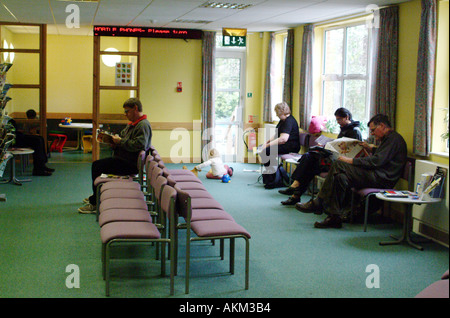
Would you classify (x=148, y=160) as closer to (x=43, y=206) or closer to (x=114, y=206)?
(x=114, y=206)

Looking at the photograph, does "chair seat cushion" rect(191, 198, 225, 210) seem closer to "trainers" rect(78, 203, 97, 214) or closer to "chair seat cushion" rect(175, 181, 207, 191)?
"chair seat cushion" rect(175, 181, 207, 191)

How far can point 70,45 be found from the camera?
14273mm

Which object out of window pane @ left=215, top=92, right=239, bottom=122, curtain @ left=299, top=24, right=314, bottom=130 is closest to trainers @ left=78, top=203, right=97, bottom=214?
curtain @ left=299, top=24, right=314, bottom=130

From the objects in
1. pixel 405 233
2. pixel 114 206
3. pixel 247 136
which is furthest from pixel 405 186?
pixel 247 136

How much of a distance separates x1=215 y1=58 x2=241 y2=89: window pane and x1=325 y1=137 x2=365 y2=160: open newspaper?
18.2ft

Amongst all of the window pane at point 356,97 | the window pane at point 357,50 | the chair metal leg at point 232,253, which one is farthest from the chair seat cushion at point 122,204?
the window pane at point 357,50

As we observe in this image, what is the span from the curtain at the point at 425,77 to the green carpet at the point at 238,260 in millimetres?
1146

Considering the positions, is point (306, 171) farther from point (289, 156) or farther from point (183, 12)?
point (183, 12)

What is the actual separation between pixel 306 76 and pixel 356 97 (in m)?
1.27

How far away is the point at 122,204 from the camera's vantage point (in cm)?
516

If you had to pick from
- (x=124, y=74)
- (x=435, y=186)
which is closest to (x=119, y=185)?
(x=435, y=186)

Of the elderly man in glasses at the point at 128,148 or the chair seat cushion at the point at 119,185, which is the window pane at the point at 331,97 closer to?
the elderly man in glasses at the point at 128,148

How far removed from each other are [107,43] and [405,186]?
32.2ft

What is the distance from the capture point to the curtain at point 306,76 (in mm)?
9773
